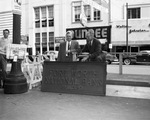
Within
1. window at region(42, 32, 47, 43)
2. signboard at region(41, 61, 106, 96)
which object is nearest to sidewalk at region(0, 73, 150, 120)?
signboard at region(41, 61, 106, 96)

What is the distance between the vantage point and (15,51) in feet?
18.0

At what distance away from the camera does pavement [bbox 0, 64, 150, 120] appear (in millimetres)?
3541

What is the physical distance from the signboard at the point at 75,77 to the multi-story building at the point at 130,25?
2067cm

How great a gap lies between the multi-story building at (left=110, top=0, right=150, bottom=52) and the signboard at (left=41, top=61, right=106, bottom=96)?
67.8 feet

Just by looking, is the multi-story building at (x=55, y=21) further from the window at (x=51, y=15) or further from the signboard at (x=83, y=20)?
the signboard at (x=83, y=20)

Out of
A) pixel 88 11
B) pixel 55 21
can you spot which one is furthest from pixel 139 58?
pixel 55 21

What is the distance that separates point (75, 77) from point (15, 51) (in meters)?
1.94

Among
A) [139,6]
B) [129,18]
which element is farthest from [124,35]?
[139,6]

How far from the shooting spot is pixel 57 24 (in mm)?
30156

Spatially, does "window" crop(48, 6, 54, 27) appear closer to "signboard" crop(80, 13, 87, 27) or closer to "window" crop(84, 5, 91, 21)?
"window" crop(84, 5, 91, 21)

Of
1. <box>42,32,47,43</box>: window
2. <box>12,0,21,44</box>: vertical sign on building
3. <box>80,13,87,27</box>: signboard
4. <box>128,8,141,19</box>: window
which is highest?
<box>128,8,141,19</box>: window

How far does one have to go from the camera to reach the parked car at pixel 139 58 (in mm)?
18055

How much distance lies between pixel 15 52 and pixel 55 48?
80.7ft

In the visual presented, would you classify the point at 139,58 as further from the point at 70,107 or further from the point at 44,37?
the point at 44,37
